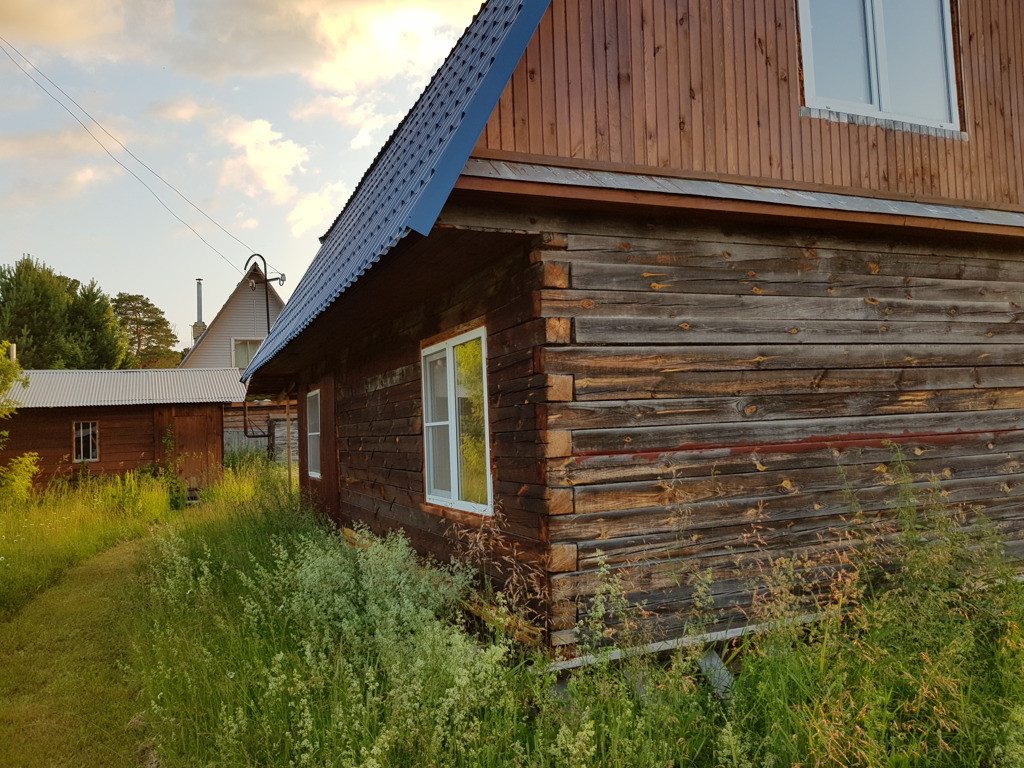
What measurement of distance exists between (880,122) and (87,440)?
21.4 metres

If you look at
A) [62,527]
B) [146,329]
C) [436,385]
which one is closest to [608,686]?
[436,385]

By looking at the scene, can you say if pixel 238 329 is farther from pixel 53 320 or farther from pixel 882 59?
pixel 882 59

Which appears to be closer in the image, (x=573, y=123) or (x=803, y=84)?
(x=573, y=123)

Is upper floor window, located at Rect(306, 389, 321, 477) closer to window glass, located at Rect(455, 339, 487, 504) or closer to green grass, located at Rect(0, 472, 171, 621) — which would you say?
green grass, located at Rect(0, 472, 171, 621)

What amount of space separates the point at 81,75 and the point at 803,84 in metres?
13.7

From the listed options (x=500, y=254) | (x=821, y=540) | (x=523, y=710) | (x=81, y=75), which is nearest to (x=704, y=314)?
(x=500, y=254)

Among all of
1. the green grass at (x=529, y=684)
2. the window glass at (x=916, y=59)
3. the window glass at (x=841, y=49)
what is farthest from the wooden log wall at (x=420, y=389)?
the window glass at (x=916, y=59)

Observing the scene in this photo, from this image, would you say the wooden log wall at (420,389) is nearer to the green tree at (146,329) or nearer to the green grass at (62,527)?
the green grass at (62,527)

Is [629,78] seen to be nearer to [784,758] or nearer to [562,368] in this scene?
[562,368]

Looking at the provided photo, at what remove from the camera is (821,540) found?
5.50m

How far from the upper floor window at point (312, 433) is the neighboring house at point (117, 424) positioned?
9.10 metres

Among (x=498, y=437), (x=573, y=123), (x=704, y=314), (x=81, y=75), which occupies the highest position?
(x=81, y=75)

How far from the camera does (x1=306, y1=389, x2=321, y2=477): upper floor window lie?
40.7 feet

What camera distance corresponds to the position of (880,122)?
6.04m
